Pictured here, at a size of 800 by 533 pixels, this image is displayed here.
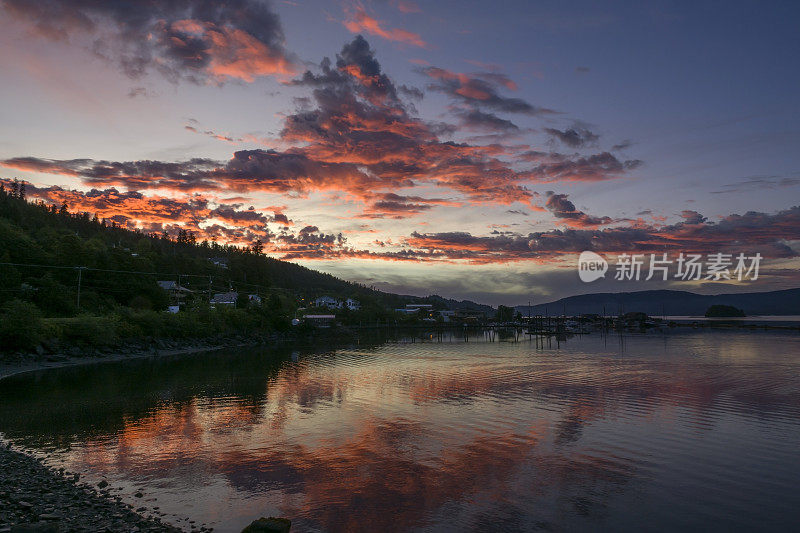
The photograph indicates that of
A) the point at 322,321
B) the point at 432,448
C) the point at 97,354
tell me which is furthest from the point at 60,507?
the point at 322,321

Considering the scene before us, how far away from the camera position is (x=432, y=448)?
2777cm

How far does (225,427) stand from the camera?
108 ft

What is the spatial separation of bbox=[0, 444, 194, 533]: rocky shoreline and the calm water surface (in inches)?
46.7

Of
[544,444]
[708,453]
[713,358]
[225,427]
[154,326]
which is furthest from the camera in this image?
[154,326]

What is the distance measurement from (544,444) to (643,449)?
5.43m

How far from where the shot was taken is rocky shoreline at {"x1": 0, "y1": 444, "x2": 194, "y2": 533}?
15672 mm

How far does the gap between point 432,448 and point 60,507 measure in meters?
17.7

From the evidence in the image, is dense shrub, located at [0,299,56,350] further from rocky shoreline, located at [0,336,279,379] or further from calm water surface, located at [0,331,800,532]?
calm water surface, located at [0,331,800,532]

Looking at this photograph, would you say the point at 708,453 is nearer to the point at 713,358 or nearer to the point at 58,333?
the point at 713,358

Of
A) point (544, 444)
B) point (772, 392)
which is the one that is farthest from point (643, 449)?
point (772, 392)

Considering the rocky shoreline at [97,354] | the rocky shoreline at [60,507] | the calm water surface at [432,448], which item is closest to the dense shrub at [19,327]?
the rocky shoreline at [97,354]

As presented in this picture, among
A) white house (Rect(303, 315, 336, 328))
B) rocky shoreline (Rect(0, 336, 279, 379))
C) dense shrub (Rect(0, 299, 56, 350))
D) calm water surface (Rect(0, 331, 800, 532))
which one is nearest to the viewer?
calm water surface (Rect(0, 331, 800, 532))

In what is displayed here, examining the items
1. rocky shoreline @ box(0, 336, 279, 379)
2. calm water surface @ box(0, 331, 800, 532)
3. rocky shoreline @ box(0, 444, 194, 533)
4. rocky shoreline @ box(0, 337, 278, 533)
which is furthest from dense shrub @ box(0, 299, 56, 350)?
rocky shoreline @ box(0, 444, 194, 533)

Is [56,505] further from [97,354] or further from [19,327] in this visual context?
[97,354]
